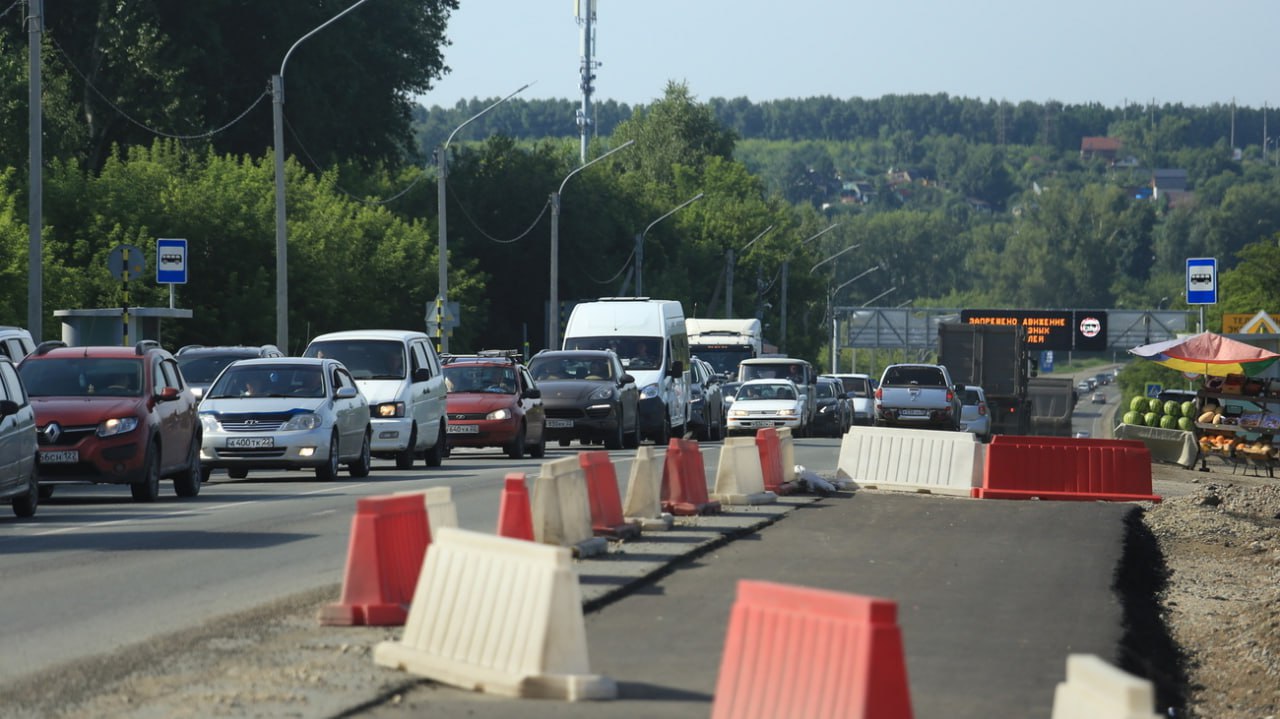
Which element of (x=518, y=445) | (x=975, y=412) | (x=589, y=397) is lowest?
(x=975, y=412)

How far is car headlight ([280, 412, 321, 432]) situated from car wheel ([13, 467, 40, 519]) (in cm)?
550

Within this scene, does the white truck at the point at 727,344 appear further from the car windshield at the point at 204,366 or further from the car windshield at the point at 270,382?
the car windshield at the point at 270,382

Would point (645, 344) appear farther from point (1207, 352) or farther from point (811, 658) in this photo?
point (811, 658)

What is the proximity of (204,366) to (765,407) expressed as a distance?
19192 mm

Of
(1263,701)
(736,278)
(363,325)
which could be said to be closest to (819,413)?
(363,325)

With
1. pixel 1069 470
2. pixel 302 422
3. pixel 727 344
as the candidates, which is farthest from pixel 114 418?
pixel 727 344

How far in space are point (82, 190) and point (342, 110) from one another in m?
20.5

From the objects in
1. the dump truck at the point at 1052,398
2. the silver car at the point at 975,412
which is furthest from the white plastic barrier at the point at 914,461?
the dump truck at the point at 1052,398

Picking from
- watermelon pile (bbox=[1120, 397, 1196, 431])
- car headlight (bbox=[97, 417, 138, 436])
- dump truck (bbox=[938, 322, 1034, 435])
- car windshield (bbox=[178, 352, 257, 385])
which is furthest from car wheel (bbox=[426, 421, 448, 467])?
dump truck (bbox=[938, 322, 1034, 435])

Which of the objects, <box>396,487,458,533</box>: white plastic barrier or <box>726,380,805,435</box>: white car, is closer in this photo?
<box>396,487,458,533</box>: white plastic barrier

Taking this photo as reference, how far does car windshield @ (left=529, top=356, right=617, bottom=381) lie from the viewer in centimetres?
3656

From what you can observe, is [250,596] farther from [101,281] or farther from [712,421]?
[712,421]

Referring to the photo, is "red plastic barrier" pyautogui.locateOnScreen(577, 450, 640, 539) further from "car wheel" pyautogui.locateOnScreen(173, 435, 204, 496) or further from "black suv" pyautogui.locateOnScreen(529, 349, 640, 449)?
"black suv" pyautogui.locateOnScreen(529, 349, 640, 449)

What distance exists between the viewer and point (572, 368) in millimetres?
37000
